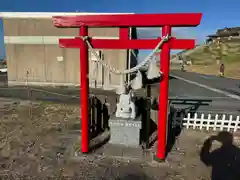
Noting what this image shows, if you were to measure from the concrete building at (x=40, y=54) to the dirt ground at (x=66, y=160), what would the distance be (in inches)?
340

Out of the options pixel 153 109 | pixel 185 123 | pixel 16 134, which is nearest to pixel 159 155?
pixel 153 109

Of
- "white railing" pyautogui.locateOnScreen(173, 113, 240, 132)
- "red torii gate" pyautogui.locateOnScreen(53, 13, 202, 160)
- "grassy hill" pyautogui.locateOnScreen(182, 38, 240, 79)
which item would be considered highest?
"grassy hill" pyautogui.locateOnScreen(182, 38, 240, 79)

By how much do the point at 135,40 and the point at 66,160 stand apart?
369 cm

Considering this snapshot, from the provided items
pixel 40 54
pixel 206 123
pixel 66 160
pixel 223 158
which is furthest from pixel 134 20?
pixel 40 54

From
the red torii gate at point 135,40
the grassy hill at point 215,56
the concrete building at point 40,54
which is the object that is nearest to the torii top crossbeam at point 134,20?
the red torii gate at point 135,40

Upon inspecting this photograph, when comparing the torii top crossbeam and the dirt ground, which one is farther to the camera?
the dirt ground

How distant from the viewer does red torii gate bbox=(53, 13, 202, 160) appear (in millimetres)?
4414

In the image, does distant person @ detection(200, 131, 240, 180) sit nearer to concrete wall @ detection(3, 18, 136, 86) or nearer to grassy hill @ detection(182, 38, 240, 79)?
concrete wall @ detection(3, 18, 136, 86)

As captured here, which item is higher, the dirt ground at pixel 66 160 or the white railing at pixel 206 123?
the white railing at pixel 206 123

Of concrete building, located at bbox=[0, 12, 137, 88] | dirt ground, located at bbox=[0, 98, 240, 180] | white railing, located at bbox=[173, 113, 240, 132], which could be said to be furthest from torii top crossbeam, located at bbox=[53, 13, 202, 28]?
concrete building, located at bbox=[0, 12, 137, 88]

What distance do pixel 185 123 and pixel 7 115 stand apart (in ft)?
26.4

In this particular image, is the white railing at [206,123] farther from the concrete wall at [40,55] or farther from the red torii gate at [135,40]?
the concrete wall at [40,55]

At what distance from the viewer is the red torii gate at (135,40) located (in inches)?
174

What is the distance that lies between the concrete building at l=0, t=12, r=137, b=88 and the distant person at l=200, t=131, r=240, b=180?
33.0 feet
